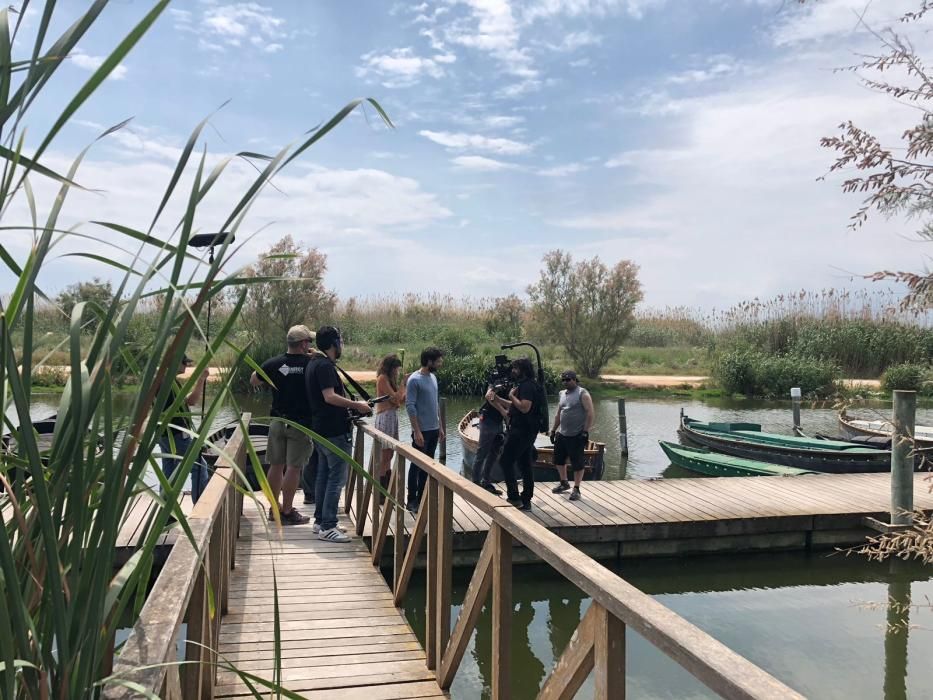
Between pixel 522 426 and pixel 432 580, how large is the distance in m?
3.45

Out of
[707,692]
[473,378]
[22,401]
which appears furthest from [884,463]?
[473,378]

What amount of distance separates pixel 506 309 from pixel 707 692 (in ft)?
97.0

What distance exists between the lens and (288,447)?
579 centimetres

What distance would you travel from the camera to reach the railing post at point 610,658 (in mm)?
1814

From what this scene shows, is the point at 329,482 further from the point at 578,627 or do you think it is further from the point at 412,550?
the point at 578,627

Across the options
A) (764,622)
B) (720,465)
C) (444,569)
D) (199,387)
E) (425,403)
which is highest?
(199,387)

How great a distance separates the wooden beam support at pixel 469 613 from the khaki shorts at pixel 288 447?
2538 mm

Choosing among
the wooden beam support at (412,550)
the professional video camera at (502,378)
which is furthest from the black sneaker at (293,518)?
the professional video camera at (502,378)

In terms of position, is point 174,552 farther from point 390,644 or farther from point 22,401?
point 390,644

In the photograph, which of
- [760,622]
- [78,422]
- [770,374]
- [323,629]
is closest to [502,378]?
[760,622]

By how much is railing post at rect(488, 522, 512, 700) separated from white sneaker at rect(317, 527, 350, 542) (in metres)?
3.14

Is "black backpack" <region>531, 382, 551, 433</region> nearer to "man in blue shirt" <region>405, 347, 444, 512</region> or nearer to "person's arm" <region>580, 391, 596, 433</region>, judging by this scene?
"person's arm" <region>580, 391, 596, 433</region>

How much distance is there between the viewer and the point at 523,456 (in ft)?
24.1

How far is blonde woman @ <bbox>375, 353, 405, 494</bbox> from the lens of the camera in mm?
6551
